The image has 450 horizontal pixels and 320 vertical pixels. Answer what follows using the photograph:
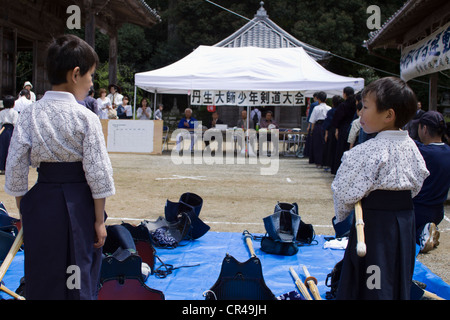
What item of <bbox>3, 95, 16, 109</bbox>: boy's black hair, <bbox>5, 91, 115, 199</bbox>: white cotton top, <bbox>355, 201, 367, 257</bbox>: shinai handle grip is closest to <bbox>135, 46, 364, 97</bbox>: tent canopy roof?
<bbox>3, 95, 16, 109</bbox>: boy's black hair

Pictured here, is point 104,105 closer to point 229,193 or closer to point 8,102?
point 8,102

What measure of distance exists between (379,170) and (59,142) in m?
1.55

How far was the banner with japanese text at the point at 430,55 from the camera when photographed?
7844mm

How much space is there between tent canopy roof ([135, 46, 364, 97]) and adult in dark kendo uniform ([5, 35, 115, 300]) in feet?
31.2

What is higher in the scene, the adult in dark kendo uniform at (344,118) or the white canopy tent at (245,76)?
the white canopy tent at (245,76)

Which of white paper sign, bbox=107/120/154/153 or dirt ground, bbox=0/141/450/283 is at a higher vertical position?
white paper sign, bbox=107/120/154/153

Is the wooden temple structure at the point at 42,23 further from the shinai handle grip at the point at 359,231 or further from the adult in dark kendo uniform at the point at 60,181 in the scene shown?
the shinai handle grip at the point at 359,231

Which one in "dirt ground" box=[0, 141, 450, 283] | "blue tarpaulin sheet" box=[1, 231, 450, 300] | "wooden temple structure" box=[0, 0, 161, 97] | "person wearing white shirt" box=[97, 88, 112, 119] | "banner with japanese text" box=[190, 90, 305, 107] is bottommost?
"blue tarpaulin sheet" box=[1, 231, 450, 300]

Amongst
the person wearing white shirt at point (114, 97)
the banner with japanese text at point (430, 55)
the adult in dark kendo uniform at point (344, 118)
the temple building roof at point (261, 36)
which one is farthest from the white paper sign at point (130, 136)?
the temple building roof at point (261, 36)

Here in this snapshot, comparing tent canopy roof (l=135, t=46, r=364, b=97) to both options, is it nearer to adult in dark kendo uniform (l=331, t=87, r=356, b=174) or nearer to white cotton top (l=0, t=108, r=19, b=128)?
adult in dark kendo uniform (l=331, t=87, r=356, b=174)

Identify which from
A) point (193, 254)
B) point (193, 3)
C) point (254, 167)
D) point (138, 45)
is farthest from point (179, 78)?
point (138, 45)

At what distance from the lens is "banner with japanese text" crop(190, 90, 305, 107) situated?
12492 mm

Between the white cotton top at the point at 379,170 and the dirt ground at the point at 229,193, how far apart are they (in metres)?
1.89

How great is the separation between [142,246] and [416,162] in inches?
86.1
